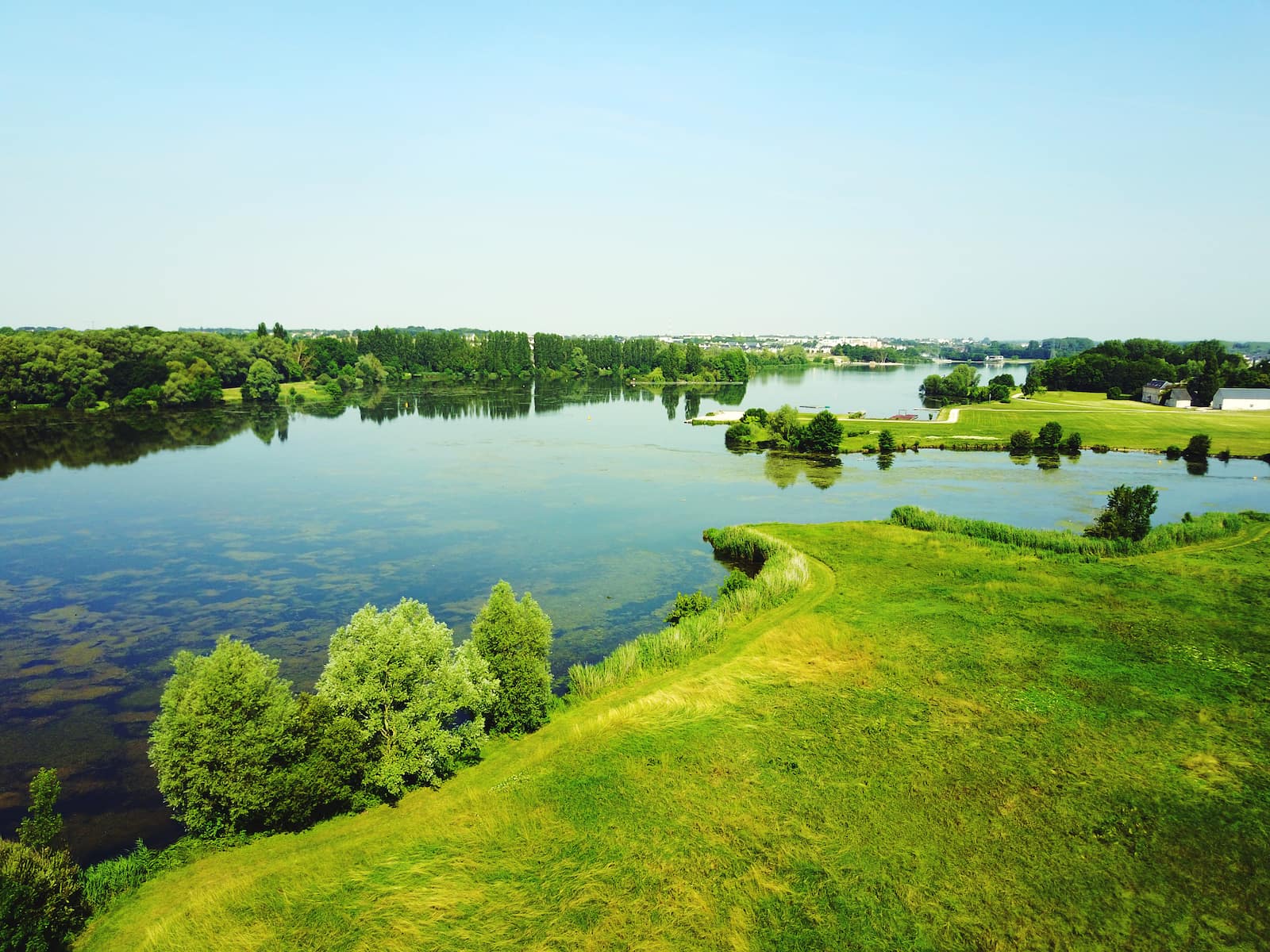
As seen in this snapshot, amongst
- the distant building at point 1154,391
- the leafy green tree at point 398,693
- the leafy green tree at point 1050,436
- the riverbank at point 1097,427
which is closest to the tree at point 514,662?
the leafy green tree at point 398,693

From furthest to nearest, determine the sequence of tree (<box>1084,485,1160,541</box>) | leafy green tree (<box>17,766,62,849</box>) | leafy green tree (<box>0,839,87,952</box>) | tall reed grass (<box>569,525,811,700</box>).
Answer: tree (<box>1084,485,1160,541</box>) → tall reed grass (<box>569,525,811,700</box>) → leafy green tree (<box>17,766,62,849</box>) → leafy green tree (<box>0,839,87,952</box>)

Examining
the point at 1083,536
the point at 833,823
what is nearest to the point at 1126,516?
the point at 1083,536

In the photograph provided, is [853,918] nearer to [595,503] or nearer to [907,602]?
[907,602]

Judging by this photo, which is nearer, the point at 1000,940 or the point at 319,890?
the point at 1000,940

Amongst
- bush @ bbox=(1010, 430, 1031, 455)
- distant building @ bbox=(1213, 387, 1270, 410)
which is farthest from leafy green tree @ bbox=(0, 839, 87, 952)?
distant building @ bbox=(1213, 387, 1270, 410)

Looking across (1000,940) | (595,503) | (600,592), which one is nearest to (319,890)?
(1000,940)

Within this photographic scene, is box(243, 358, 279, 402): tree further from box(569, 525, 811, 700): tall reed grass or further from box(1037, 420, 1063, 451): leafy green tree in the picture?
box(1037, 420, 1063, 451): leafy green tree
